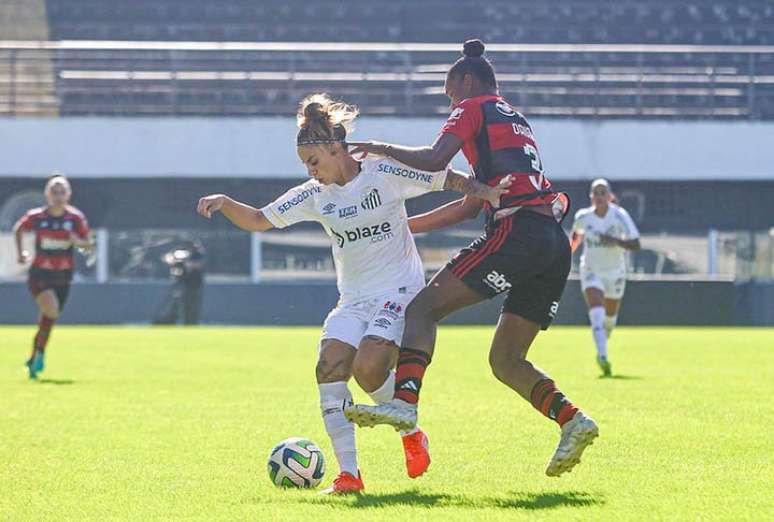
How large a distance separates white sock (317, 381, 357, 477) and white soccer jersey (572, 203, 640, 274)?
1045cm

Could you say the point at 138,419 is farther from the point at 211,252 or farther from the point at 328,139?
the point at 211,252

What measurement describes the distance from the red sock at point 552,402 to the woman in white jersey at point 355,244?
0.58m

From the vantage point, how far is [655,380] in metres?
15.2

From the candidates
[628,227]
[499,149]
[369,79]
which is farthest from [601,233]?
[369,79]

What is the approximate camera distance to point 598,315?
16.7 meters

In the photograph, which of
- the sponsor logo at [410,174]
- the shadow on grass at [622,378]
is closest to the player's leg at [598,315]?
the shadow on grass at [622,378]

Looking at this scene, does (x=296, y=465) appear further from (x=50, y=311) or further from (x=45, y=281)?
(x=45, y=281)

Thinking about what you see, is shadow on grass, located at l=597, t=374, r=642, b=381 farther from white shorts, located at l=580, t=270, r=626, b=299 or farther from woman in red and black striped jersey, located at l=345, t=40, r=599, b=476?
woman in red and black striped jersey, located at l=345, t=40, r=599, b=476

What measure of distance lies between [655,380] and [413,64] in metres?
20.7

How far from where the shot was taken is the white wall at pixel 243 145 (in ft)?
110

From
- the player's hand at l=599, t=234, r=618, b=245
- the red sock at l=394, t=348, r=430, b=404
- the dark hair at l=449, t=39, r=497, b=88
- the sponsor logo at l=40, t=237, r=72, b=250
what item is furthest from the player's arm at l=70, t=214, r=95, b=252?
the red sock at l=394, t=348, r=430, b=404

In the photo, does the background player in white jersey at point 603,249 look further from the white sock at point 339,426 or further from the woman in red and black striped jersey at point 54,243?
the white sock at point 339,426

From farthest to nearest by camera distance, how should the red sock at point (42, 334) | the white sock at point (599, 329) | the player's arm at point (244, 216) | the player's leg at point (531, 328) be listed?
1. the red sock at point (42, 334)
2. the white sock at point (599, 329)
3. the player's arm at point (244, 216)
4. the player's leg at point (531, 328)

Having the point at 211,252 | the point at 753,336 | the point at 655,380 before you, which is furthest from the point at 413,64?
the point at 655,380
